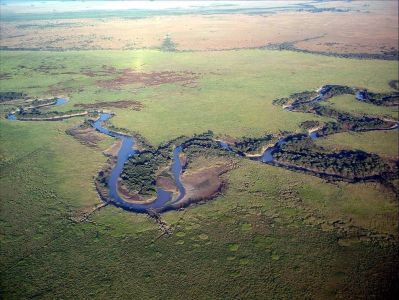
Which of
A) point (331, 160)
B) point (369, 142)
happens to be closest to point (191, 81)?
point (369, 142)

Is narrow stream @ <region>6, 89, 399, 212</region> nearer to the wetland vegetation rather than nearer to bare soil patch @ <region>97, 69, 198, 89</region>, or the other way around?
the wetland vegetation

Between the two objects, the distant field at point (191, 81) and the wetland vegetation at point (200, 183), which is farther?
the distant field at point (191, 81)

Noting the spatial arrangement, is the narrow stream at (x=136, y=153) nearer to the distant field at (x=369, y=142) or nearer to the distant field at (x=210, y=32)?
the distant field at (x=369, y=142)

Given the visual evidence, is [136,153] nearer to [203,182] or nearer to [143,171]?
[143,171]

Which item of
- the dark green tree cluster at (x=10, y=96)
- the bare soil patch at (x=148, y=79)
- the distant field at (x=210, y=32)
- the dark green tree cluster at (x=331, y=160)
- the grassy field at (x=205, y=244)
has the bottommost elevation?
the grassy field at (x=205, y=244)

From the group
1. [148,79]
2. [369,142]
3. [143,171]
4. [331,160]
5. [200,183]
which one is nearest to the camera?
[200,183]

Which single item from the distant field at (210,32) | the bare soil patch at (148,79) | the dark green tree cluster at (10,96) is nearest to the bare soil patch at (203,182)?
the bare soil patch at (148,79)
